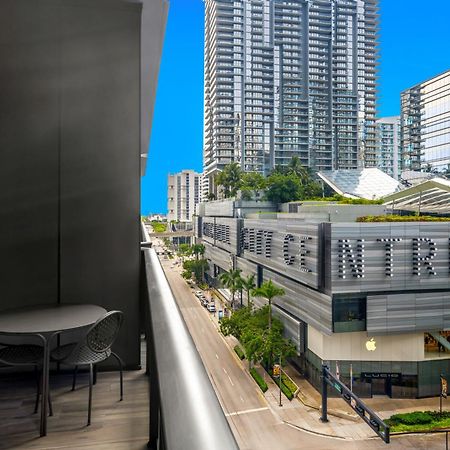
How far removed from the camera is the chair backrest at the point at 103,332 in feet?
5.93

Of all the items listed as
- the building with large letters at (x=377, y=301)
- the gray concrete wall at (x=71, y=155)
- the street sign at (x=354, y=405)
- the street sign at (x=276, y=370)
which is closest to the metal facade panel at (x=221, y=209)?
the building with large letters at (x=377, y=301)

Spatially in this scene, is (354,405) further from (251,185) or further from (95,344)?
(251,185)

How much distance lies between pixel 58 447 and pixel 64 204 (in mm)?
1323

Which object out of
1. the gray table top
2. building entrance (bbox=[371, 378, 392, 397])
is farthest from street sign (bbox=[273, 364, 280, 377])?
the gray table top

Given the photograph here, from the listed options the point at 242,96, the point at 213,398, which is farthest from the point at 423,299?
the point at 242,96

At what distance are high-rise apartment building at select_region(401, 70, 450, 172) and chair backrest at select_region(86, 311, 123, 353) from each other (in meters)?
67.6

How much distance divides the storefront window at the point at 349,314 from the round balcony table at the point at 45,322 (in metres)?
17.5

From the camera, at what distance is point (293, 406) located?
18.9m

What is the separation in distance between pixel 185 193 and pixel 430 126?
75875mm

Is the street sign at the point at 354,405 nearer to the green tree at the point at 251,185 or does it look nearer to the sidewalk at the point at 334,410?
the sidewalk at the point at 334,410

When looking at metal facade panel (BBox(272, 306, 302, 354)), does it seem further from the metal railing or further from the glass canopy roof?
the glass canopy roof

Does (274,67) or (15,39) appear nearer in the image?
Answer: (15,39)

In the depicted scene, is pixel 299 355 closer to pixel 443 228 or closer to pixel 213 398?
pixel 443 228

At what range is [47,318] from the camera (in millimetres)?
1947
